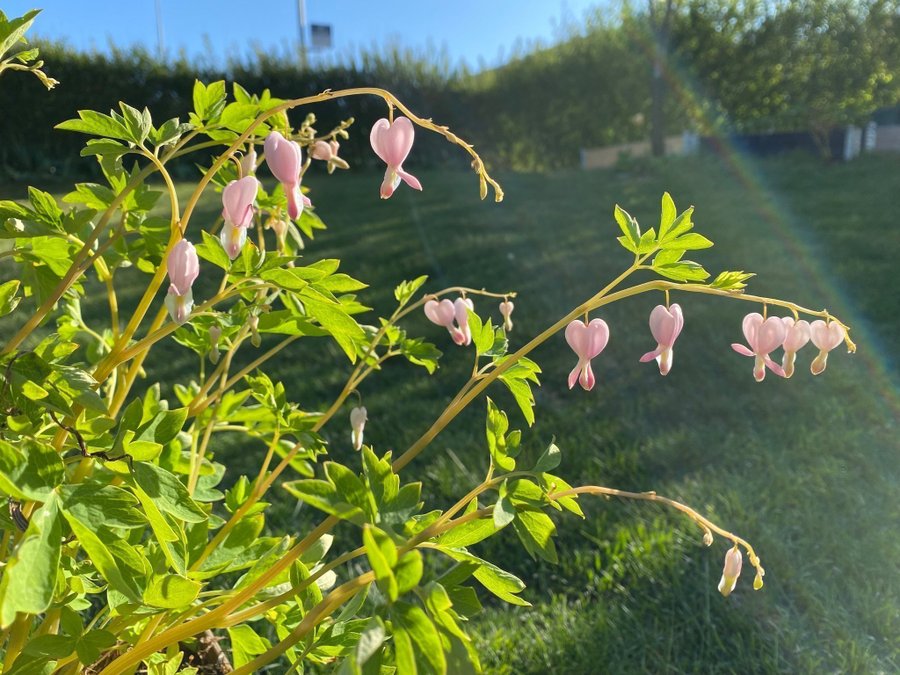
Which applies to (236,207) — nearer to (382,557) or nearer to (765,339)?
(382,557)

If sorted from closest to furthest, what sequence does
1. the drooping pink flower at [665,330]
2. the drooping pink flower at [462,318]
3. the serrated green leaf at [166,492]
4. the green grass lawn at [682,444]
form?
the serrated green leaf at [166,492] < the drooping pink flower at [665,330] < the drooping pink flower at [462,318] < the green grass lawn at [682,444]

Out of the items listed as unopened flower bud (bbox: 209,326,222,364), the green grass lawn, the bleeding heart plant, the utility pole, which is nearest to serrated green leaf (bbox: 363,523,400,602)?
the bleeding heart plant

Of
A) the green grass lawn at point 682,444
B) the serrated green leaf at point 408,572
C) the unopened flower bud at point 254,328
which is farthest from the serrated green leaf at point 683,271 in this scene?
the green grass lawn at point 682,444

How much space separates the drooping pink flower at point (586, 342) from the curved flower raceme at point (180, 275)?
0.40m

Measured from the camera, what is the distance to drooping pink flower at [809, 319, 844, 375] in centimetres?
83

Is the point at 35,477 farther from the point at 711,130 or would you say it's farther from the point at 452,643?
the point at 711,130

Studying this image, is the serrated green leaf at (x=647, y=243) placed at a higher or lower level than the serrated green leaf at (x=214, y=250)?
lower

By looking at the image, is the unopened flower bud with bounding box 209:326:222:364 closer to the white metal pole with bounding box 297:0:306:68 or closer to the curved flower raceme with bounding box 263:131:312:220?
the curved flower raceme with bounding box 263:131:312:220

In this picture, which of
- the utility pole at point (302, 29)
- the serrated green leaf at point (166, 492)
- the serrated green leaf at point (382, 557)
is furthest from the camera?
the utility pole at point (302, 29)

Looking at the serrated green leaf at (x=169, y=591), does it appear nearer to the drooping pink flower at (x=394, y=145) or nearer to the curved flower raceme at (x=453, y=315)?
the drooping pink flower at (x=394, y=145)

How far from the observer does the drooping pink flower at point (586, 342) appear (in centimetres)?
81

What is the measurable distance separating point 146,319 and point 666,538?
2806 mm

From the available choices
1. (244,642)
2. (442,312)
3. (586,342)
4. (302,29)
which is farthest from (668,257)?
(302,29)

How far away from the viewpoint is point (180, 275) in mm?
703
